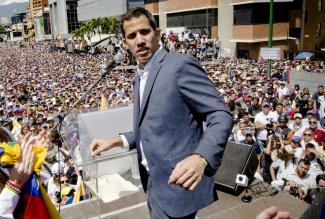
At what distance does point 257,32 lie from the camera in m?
33.7

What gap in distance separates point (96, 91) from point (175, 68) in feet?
51.9

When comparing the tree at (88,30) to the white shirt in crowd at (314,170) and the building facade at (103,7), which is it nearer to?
the building facade at (103,7)

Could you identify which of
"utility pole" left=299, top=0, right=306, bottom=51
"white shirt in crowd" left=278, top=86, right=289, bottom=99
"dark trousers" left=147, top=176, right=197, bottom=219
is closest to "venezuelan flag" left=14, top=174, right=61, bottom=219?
"dark trousers" left=147, top=176, right=197, bottom=219

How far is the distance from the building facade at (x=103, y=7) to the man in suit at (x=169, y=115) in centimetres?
5425

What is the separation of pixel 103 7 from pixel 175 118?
75.5 metres

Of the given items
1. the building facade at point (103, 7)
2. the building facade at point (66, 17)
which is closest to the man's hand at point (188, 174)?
the building facade at point (103, 7)

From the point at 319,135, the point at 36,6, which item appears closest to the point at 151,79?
the point at 319,135

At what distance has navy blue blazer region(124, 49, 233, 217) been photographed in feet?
6.83

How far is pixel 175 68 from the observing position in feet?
7.02

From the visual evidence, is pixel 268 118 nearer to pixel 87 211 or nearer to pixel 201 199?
pixel 87 211

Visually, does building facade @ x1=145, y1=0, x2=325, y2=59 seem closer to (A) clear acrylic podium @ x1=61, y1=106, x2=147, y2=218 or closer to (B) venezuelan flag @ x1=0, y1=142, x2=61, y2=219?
(A) clear acrylic podium @ x1=61, y1=106, x2=147, y2=218

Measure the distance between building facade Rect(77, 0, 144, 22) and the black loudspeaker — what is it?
51.7 m

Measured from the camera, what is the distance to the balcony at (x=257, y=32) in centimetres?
3356

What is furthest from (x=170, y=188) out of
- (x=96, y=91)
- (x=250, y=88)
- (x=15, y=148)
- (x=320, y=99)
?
(x=96, y=91)
